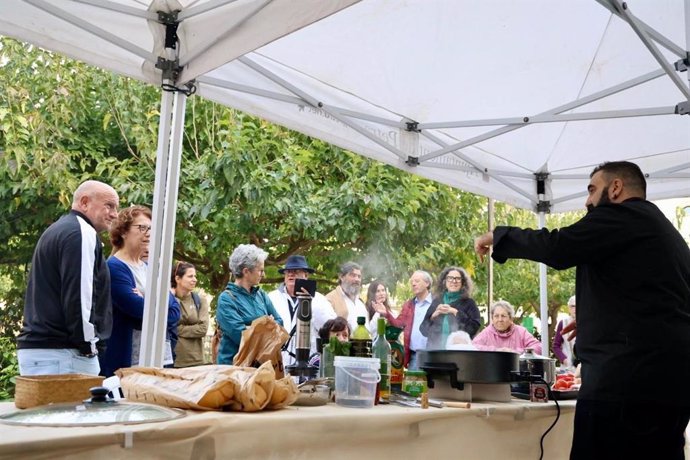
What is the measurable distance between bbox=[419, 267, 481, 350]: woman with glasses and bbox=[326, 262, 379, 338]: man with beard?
0.43 m

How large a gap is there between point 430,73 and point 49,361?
2451 millimetres

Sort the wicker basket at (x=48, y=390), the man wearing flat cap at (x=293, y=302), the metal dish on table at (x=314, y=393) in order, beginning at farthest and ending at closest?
the man wearing flat cap at (x=293, y=302) < the metal dish on table at (x=314, y=393) < the wicker basket at (x=48, y=390)

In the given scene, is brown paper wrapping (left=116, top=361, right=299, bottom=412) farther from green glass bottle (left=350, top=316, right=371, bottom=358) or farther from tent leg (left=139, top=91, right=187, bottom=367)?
tent leg (left=139, top=91, right=187, bottom=367)

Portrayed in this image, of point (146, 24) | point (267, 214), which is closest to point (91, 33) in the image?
point (146, 24)

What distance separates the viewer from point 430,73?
3869mm

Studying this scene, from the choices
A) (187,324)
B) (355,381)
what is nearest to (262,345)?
(355,381)

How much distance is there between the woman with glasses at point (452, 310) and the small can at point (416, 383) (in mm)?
2755

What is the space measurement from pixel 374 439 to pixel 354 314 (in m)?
3.13

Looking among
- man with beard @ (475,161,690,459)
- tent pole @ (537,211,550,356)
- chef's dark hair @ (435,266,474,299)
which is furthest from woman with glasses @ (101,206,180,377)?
tent pole @ (537,211,550,356)

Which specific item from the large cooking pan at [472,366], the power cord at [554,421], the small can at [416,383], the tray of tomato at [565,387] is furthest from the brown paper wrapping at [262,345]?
the tray of tomato at [565,387]

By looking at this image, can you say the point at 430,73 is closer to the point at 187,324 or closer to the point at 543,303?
the point at 543,303

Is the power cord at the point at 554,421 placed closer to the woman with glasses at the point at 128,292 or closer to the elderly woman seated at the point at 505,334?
the woman with glasses at the point at 128,292

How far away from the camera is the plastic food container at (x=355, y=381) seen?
2.12 meters

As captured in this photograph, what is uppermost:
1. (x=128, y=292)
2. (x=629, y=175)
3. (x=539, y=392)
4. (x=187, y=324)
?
(x=629, y=175)
